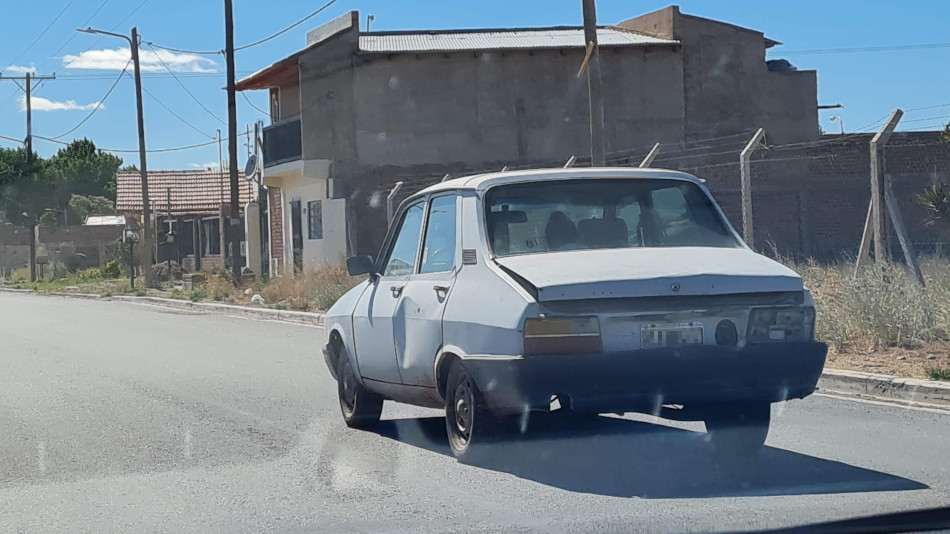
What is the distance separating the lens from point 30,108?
54219 mm

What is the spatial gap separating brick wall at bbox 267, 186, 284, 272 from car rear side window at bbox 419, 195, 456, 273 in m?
31.5

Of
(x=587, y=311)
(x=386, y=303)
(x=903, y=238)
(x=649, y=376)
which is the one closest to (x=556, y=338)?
(x=587, y=311)

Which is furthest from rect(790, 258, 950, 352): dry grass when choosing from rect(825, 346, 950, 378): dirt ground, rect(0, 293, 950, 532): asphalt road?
rect(0, 293, 950, 532): asphalt road

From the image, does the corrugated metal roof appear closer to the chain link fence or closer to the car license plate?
the chain link fence

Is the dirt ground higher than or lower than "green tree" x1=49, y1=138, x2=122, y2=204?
lower

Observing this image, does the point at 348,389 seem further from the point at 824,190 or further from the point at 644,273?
the point at 824,190

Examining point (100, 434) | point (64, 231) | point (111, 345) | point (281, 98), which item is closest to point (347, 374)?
point (100, 434)

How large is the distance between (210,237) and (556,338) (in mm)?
42444

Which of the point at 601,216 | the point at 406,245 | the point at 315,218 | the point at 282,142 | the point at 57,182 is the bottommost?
the point at 406,245

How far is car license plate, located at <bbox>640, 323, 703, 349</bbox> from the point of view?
6.32 meters

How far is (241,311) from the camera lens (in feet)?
80.9

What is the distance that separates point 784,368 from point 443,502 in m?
1.97

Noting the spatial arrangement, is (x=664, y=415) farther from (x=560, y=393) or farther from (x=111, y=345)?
(x=111, y=345)

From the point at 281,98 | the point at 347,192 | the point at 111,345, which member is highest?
the point at 281,98
